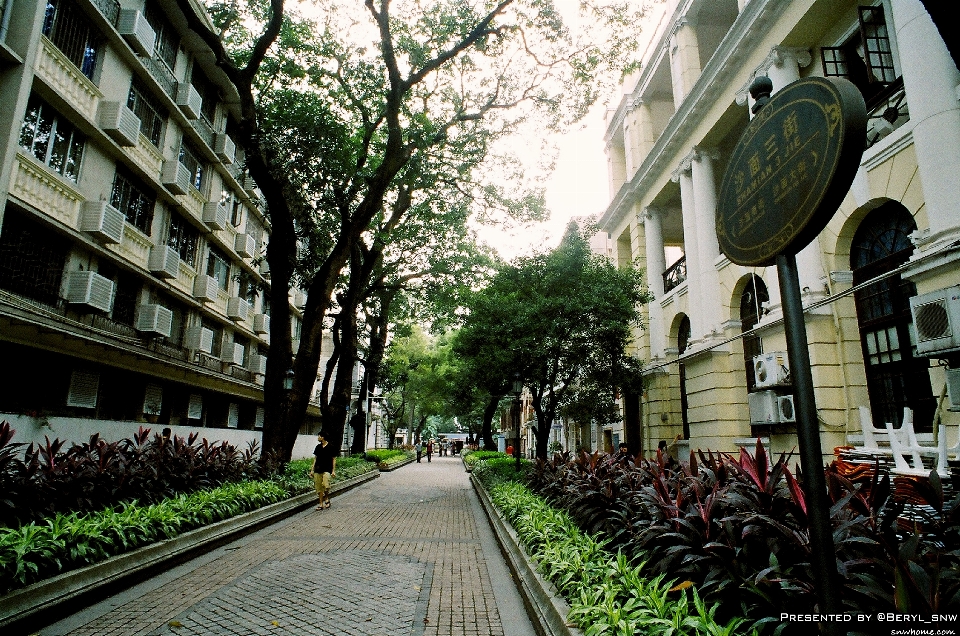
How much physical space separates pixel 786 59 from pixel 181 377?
21.5 meters

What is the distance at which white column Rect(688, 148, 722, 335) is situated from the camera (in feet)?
50.2

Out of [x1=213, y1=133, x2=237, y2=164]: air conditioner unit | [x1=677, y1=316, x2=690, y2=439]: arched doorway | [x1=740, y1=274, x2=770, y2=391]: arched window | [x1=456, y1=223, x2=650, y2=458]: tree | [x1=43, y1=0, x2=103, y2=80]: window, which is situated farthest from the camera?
[x1=213, y1=133, x2=237, y2=164]: air conditioner unit

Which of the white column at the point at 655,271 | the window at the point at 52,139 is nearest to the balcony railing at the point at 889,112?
the white column at the point at 655,271

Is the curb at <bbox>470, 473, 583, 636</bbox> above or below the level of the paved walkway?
above

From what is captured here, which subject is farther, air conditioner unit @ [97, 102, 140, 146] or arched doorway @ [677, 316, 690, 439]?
arched doorway @ [677, 316, 690, 439]

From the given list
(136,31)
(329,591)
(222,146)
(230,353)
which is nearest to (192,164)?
(222,146)

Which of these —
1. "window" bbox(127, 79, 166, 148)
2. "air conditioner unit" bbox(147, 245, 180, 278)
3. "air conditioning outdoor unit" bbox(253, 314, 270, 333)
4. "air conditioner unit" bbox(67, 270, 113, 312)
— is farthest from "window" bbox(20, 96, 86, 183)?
"air conditioning outdoor unit" bbox(253, 314, 270, 333)

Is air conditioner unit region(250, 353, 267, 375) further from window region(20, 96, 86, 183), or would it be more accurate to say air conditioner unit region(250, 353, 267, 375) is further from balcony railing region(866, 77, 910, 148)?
balcony railing region(866, 77, 910, 148)

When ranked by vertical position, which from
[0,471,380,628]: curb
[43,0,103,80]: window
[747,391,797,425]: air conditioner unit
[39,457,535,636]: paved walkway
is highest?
[43,0,103,80]: window

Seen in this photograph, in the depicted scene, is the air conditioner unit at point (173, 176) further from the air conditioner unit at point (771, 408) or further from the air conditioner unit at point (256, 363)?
the air conditioner unit at point (771, 408)

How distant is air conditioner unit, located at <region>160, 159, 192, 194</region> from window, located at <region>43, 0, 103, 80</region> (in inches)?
153

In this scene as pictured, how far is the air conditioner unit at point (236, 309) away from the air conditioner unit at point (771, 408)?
21.7 m

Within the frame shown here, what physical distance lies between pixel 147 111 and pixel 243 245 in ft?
26.8

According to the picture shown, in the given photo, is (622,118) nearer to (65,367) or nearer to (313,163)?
(313,163)
